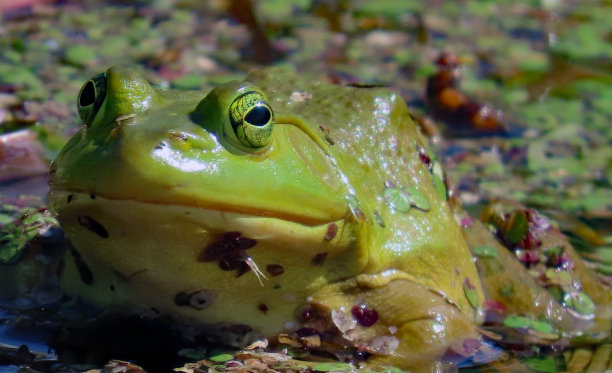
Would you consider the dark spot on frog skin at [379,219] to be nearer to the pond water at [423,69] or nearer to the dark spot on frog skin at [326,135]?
the dark spot on frog skin at [326,135]

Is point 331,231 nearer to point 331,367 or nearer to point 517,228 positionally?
point 331,367

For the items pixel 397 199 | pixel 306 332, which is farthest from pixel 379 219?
pixel 306 332

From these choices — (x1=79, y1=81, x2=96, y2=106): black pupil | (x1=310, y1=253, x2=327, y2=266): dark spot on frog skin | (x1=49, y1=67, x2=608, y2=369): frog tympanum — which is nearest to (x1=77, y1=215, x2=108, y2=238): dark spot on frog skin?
(x1=49, y1=67, x2=608, y2=369): frog tympanum

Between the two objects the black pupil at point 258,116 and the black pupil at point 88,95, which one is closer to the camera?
the black pupil at point 258,116

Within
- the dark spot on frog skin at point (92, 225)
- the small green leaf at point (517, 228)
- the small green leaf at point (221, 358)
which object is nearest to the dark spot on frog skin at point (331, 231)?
the small green leaf at point (221, 358)

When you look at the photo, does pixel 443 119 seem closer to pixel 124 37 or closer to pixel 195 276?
pixel 124 37

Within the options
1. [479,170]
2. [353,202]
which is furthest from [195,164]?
[479,170]
